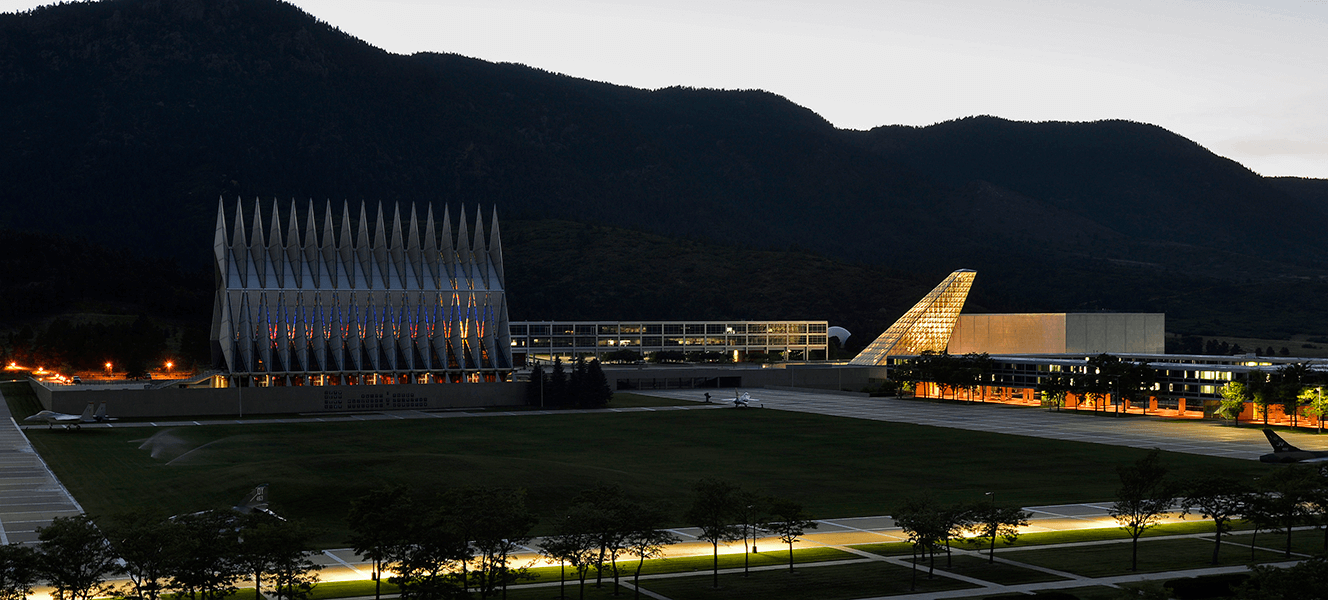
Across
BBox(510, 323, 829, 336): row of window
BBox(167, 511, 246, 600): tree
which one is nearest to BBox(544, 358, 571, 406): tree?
BBox(510, 323, 829, 336): row of window

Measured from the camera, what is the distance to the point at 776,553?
4022 centimetres

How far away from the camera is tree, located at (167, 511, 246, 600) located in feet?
97.7

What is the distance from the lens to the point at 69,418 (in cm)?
8419

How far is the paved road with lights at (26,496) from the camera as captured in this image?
43781mm

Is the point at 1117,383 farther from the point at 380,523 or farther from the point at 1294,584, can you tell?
the point at 380,523

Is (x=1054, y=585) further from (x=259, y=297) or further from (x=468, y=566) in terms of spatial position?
(x=259, y=297)

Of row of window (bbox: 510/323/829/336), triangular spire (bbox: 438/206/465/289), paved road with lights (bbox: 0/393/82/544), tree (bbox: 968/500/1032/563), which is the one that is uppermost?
triangular spire (bbox: 438/206/465/289)

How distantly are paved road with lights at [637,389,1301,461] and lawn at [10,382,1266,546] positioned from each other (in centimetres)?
482

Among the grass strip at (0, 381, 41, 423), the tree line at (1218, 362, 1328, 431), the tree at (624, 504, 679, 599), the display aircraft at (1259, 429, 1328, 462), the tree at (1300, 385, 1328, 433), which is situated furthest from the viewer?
the grass strip at (0, 381, 41, 423)

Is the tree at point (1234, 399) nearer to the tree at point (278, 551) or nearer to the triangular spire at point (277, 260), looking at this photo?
the tree at point (278, 551)

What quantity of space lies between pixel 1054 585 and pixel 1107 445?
44.1 meters

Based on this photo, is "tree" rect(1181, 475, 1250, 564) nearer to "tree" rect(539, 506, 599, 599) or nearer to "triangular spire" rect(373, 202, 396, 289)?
"tree" rect(539, 506, 599, 599)

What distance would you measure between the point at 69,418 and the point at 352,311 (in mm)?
36502

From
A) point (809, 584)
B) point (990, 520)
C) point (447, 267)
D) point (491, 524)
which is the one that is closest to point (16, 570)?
point (491, 524)
